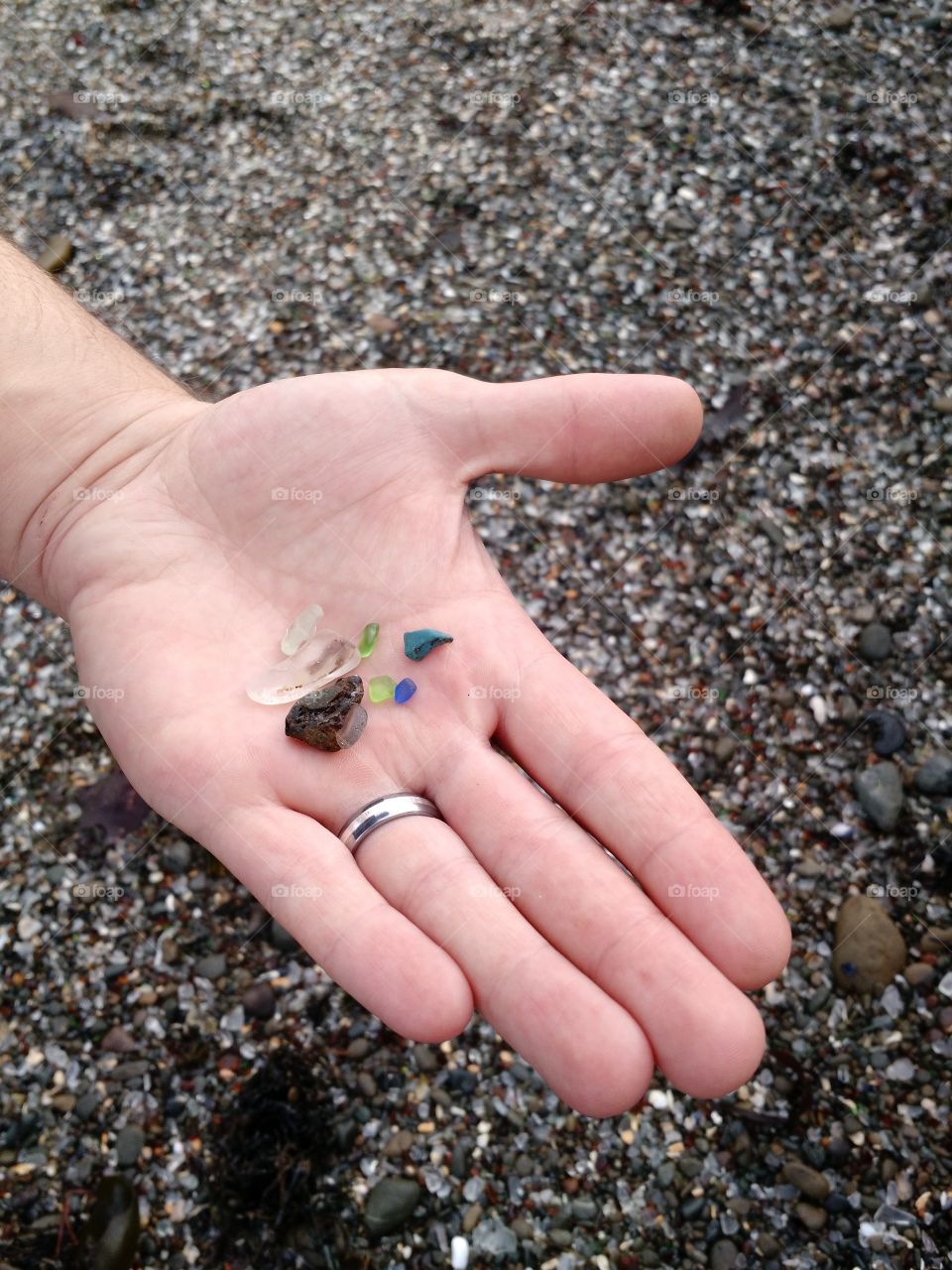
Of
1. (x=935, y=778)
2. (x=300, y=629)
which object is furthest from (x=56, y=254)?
(x=935, y=778)

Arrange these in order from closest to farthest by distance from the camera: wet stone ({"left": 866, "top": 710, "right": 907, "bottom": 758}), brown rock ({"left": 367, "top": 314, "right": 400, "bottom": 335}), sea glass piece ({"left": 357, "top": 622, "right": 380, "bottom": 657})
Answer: sea glass piece ({"left": 357, "top": 622, "right": 380, "bottom": 657}) < wet stone ({"left": 866, "top": 710, "right": 907, "bottom": 758}) < brown rock ({"left": 367, "top": 314, "right": 400, "bottom": 335})

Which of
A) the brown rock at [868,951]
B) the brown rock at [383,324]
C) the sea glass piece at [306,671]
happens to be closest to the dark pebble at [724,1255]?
the brown rock at [868,951]

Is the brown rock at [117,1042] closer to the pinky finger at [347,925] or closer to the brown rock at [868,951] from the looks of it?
the pinky finger at [347,925]

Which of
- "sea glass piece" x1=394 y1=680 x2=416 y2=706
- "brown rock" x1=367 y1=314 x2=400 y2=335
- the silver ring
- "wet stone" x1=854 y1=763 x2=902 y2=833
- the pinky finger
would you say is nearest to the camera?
the pinky finger

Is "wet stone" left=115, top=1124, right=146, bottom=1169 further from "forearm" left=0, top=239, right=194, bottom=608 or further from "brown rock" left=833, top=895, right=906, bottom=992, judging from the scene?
"brown rock" left=833, top=895, right=906, bottom=992

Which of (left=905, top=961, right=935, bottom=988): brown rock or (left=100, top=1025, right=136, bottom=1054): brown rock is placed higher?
(left=905, top=961, right=935, bottom=988): brown rock

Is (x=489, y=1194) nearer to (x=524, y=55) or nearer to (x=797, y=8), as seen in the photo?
(x=524, y=55)

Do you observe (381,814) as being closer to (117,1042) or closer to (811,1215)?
(117,1042)

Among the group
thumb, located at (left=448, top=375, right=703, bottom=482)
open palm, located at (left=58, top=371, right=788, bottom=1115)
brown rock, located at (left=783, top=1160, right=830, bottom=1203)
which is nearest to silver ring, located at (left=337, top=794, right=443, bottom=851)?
open palm, located at (left=58, top=371, right=788, bottom=1115)
